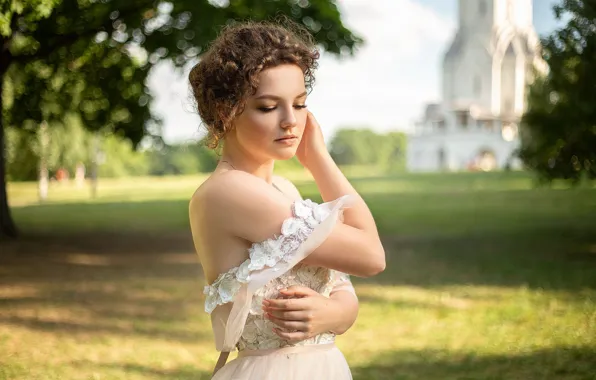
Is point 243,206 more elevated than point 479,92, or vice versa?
point 243,206

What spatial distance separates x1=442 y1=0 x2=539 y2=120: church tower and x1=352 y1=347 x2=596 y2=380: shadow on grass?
6541 centimetres

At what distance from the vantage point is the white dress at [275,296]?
171 cm

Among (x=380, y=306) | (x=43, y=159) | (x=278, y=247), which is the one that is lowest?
(x=43, y=159)

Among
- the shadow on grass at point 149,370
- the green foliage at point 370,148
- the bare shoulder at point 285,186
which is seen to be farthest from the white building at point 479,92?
the bare shoulder at point 285,186

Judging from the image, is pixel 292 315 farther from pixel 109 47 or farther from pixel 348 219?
pixel 109 47

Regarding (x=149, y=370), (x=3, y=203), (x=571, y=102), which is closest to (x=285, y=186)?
(x=149, y=370)

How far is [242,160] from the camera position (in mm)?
1818

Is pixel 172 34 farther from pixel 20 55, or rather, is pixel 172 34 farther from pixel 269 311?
pixel 269 311

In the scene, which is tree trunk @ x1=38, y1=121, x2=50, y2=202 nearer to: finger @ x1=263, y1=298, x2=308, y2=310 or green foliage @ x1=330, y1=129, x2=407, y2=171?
finger @ x1=263, y1=298, x2=308, y2=310

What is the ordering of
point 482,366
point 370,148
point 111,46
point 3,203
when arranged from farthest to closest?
point 370,148 → point 111,46 → point 3,203 → point 482,366

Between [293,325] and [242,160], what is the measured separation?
1.22 feet

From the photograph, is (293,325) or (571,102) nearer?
(293,325)

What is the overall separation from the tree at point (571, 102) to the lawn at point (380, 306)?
1467 millimetres

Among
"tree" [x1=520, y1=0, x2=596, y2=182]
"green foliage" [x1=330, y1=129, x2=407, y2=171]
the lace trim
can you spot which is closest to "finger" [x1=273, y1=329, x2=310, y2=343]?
the lace trim
